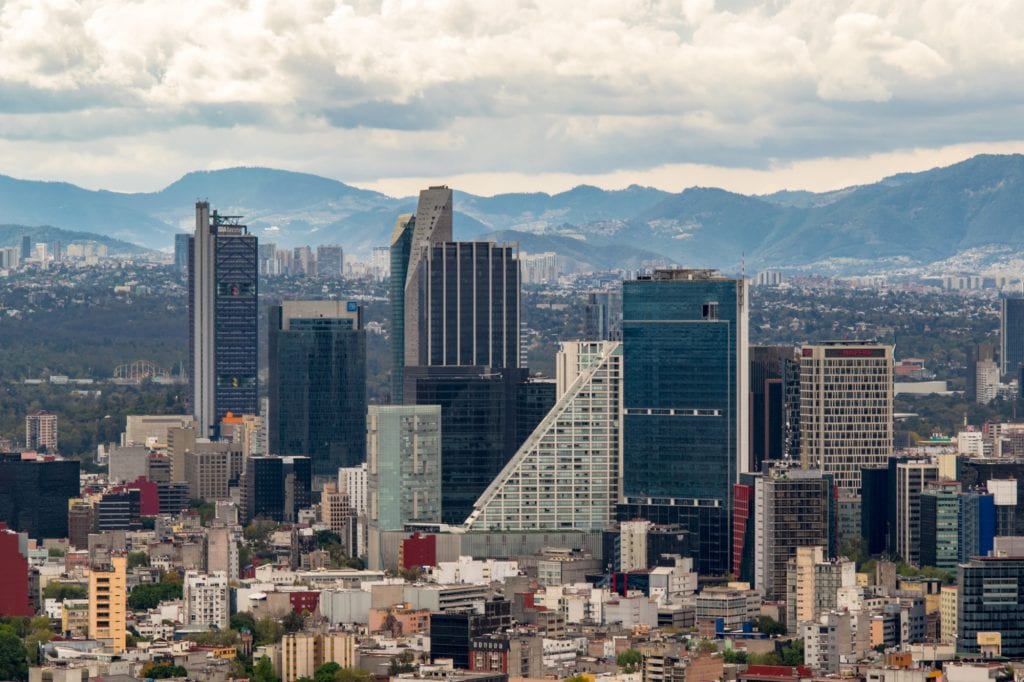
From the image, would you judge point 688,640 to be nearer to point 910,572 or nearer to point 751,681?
point 751,681

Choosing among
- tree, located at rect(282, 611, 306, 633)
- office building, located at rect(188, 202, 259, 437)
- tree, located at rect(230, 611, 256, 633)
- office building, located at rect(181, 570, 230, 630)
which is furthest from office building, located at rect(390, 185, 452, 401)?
tree, located at rect(282, 611, 306, 633)

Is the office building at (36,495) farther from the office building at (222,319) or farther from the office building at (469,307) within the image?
the office building at (222,319)

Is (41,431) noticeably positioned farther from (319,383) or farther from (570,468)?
(570,468)

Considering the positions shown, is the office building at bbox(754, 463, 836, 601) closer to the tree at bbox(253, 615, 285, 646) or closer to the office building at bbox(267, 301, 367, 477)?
the tree at bbox(253, 615, 285, 646)

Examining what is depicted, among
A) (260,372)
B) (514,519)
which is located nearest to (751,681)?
(514,519)

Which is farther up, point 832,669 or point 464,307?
point 464,307

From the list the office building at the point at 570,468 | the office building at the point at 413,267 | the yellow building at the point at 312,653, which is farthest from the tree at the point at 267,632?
the office building at the point at 413,267

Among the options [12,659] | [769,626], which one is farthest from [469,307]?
[12,659]
